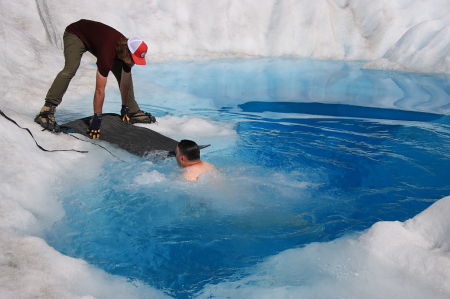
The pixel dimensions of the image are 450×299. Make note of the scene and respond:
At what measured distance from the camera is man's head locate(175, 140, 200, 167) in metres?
3.35

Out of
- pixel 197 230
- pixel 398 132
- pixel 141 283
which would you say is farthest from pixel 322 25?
pixel 141 283

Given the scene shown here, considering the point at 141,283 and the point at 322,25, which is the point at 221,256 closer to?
the point at 141,283

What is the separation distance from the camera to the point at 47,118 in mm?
3895

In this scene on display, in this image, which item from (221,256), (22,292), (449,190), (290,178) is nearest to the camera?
(22,292)

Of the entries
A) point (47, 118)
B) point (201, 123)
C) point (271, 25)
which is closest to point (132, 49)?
point (47, 118)

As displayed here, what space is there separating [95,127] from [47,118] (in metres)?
0.54

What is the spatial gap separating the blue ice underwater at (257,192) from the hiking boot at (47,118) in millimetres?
866

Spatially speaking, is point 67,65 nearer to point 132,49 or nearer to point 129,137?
point 132,49

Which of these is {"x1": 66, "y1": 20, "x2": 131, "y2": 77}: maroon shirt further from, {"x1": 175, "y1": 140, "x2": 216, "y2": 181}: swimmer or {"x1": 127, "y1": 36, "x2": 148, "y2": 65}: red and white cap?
{"x1": 175, "y1": 140, "x2": 216, "y2": 181}: swimmer

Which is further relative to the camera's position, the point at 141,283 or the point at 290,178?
the point at 290,178

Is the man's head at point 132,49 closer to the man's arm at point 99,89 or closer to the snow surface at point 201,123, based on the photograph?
the man's arm at point 99,89

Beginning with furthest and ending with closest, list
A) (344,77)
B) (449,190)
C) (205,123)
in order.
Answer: (344,77) < (205,123) < (449,190)

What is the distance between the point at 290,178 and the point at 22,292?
254cm

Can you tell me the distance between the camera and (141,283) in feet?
7.29
